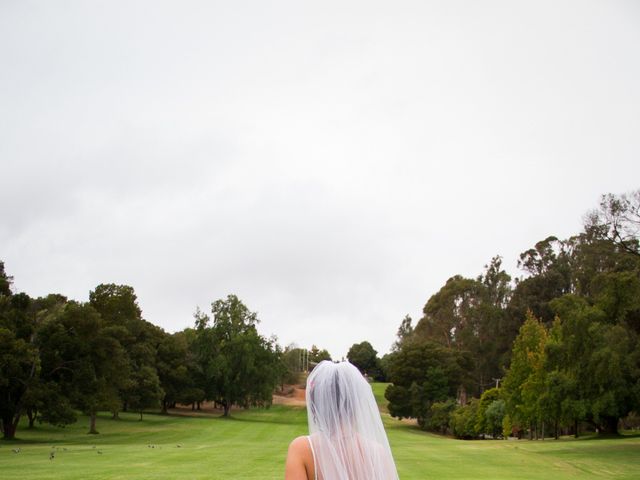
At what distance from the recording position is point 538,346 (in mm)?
52219

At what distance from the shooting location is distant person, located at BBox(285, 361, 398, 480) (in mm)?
4074

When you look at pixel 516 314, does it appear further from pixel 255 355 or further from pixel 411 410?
pixel 255 355

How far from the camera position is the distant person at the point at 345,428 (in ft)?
13.4

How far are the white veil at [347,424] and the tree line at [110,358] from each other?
42233mm

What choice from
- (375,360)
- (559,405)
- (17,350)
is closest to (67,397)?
(17,350)

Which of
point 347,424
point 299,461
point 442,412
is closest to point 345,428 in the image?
point 347,424

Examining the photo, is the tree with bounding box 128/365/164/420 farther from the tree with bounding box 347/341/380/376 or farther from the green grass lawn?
the tree with bounding box 347/341/380/376

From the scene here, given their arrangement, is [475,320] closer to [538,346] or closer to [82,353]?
[538,346]

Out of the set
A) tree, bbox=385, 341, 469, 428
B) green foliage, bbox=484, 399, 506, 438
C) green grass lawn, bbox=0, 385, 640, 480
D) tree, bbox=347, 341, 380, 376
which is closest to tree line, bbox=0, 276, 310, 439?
green grass lawn, bbox=0, 385, 640, 480

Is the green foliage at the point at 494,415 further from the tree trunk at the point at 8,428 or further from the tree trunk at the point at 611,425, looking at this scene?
the tree trunk at the point at 8,428

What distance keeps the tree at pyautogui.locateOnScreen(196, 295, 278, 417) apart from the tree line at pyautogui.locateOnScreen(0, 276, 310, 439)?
12 centimetres

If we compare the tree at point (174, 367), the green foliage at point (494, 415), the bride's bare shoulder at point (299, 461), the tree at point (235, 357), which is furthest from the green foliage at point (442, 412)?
the bride's bare shoulder at point (299, 461)

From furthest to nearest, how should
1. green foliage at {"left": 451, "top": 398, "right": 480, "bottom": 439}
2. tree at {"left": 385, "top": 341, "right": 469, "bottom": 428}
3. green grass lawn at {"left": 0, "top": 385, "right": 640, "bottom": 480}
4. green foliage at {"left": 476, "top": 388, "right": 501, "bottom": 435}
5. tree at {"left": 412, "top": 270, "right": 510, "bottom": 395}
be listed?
tree at {"left": 412, "top": 270, "right": 510, "bottom": 395} → tree at {"left": 385, "top": 341, "right": 469, "bottom": 428} → green foliage at {"left": 451, "top": 398, "right": 480, "bottom": 439} → green foliage at {"left": 476, "top": 388, "right": 501, "bottom": 435} → green grass lawn at {"left": 0, "top": 385, "right": 640, "bottom": 480}

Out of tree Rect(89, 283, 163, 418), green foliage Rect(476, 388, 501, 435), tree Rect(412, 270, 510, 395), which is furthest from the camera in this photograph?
tree Rect(412, 270, 510, 395)
